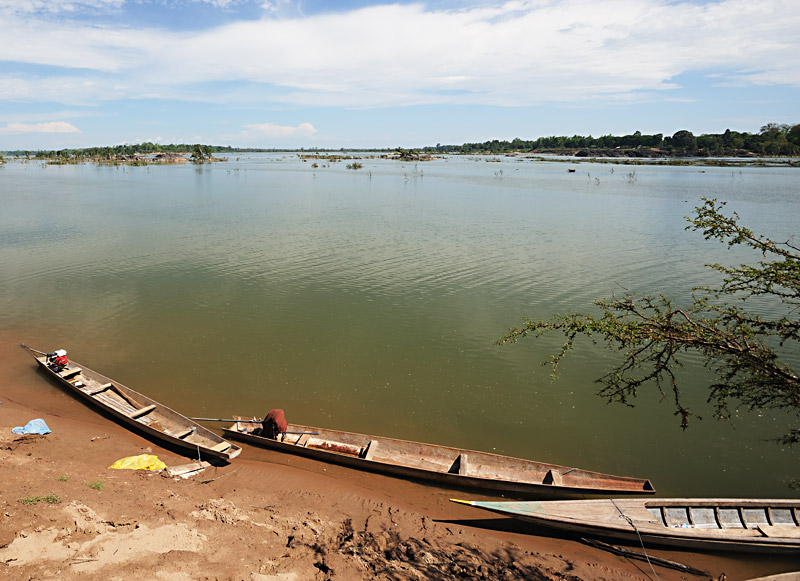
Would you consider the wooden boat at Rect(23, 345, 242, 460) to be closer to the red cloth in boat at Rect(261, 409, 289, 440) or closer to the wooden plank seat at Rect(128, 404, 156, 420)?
the wooden plank seat at Rect(128, 404, 156, 420)

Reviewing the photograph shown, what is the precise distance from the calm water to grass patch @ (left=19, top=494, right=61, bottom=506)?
5.57 m

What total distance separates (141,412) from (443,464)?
9.61 meters

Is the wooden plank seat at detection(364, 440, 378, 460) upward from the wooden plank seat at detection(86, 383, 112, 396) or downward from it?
downward

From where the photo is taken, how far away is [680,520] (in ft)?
32.2

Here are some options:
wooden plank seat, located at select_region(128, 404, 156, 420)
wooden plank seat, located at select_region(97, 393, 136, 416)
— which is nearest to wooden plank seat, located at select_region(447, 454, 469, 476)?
wooden plank seat, located at select_region(128, 404, 156, 420)

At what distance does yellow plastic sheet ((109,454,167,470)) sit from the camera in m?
11.5

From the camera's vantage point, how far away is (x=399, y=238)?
37312 millimetres

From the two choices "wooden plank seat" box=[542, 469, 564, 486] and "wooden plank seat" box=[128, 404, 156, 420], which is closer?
"wooden plank seat" box=[542, 469, 564, 486]

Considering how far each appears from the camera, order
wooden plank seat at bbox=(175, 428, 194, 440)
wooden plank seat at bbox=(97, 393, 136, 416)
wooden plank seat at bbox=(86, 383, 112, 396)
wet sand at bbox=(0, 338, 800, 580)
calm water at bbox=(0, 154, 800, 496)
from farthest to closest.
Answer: wooden plank seat at bbox=(86, 383, 112, 396)
wooden plank seat at bbox=(97, 393, 136, 416)
calm water at bbox=(0, 154, 800, 496)
wooden plank seat at bbox=(175, 428, 194, 440)
wet sand at bbox=(0, 338, 800, 580)

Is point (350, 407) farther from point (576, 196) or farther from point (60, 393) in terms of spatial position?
point (576, 196)

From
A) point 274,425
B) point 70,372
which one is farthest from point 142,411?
point 274,425

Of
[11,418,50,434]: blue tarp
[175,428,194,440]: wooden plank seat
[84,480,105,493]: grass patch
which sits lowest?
[175,428,194,440]: wooden plank seat

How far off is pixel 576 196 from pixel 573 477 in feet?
207

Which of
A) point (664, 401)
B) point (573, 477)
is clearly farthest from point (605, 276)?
point (573, 477)
